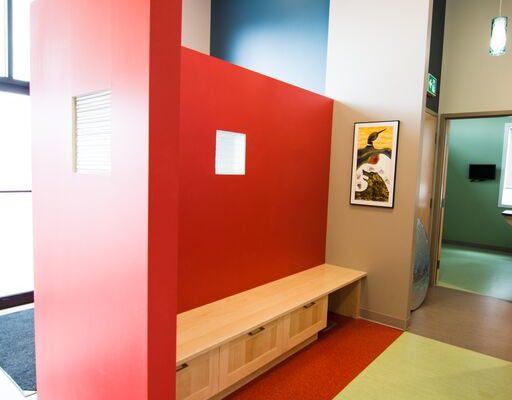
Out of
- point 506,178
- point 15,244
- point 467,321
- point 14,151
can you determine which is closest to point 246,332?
point 467,321

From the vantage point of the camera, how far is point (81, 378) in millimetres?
2025

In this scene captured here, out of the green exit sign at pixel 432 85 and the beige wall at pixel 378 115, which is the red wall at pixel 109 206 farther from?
the green exit sign at pixel 432 85

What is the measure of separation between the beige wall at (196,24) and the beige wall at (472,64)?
3.28 m

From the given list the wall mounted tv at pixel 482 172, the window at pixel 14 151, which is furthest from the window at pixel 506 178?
the window at pixel 14 151

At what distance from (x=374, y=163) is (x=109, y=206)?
112 inches

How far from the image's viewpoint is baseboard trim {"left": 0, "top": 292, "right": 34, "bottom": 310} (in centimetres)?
402

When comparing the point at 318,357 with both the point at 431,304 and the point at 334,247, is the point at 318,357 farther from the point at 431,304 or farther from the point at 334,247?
the point at 431,304

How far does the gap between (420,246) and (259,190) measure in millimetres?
2152

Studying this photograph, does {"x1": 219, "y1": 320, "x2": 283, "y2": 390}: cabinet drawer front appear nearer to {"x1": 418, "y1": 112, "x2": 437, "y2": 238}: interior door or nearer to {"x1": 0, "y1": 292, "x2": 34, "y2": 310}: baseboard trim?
{"x1": 418, "y1": 112, "x2": 437, "y2": 238}: interior door

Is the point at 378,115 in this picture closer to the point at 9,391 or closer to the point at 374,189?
the point at 374,189

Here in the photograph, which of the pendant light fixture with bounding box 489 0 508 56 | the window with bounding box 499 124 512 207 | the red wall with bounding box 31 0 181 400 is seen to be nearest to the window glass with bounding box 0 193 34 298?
the red wall with bounding box 31 0 181 400

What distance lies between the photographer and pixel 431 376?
284 centimetres

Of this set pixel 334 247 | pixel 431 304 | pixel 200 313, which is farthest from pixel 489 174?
pixel 200 313

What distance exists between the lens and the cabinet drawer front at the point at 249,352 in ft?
7.91
